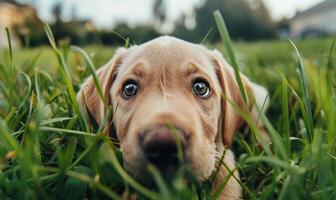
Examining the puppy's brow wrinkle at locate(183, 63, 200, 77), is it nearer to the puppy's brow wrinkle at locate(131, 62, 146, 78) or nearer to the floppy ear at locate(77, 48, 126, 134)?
the puppy's brow wrinkle at locate(131, 62, 146, 78)

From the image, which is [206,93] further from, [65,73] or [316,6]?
[316,6]

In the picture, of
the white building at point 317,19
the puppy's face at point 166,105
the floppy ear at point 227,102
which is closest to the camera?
the puppy's face at point 166,105

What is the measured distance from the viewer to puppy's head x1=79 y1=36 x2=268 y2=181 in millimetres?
2318

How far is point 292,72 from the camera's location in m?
6.26

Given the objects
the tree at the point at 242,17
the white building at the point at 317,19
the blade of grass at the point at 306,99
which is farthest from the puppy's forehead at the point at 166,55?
the white building at the point at 317,19

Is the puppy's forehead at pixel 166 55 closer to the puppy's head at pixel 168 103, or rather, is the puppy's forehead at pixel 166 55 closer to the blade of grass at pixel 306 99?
the puppy's head at pixel 168 103

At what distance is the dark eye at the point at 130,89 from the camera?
330cm

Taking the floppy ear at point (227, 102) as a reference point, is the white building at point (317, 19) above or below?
below

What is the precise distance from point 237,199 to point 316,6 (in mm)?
87396

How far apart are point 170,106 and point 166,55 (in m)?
0.80

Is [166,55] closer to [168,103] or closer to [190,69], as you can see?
[190,69]

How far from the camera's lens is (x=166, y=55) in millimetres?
3443

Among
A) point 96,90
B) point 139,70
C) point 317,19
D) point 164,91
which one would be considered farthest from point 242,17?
point 164,91

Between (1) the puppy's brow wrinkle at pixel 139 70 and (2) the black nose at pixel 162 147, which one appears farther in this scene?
(1) the puppy's brow wrinkle at pixel 139 70
